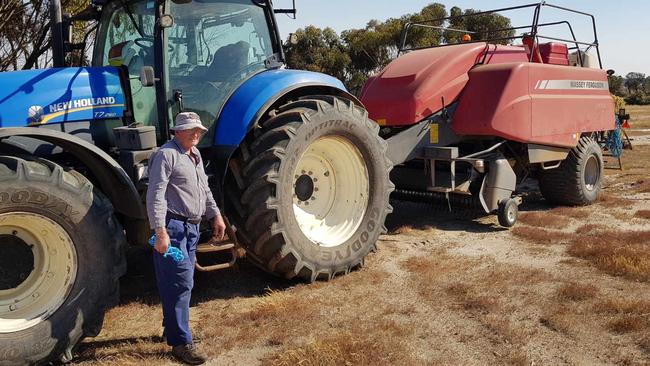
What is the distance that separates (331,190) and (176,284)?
6.98ft

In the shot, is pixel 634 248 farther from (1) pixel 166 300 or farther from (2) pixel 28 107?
(2) pixel 28 107

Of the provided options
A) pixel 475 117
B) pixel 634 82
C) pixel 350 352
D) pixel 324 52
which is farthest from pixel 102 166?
pixel 634 82

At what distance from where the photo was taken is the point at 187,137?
3498mm

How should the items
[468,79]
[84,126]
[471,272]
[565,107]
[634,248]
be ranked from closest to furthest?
[84,126] → [471,272] → [634,248] → [468,79] → [565,107]

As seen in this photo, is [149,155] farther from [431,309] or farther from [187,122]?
[431,309]

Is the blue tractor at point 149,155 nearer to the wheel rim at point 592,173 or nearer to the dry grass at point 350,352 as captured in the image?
the dry grass at point 350,352

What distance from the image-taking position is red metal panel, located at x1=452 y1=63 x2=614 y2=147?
21.7 feet

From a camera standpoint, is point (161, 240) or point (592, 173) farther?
point (592, 173)

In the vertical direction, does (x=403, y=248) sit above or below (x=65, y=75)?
below

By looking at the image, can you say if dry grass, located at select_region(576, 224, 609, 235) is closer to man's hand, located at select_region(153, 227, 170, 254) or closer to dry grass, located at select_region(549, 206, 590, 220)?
dry grass, located at select_region(549, 206, 590, 220)

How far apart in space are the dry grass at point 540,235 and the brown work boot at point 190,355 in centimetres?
397

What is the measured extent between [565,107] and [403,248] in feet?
10.1

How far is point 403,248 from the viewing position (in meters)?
5.98

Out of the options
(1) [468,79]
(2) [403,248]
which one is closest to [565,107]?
(1) [468,79]
